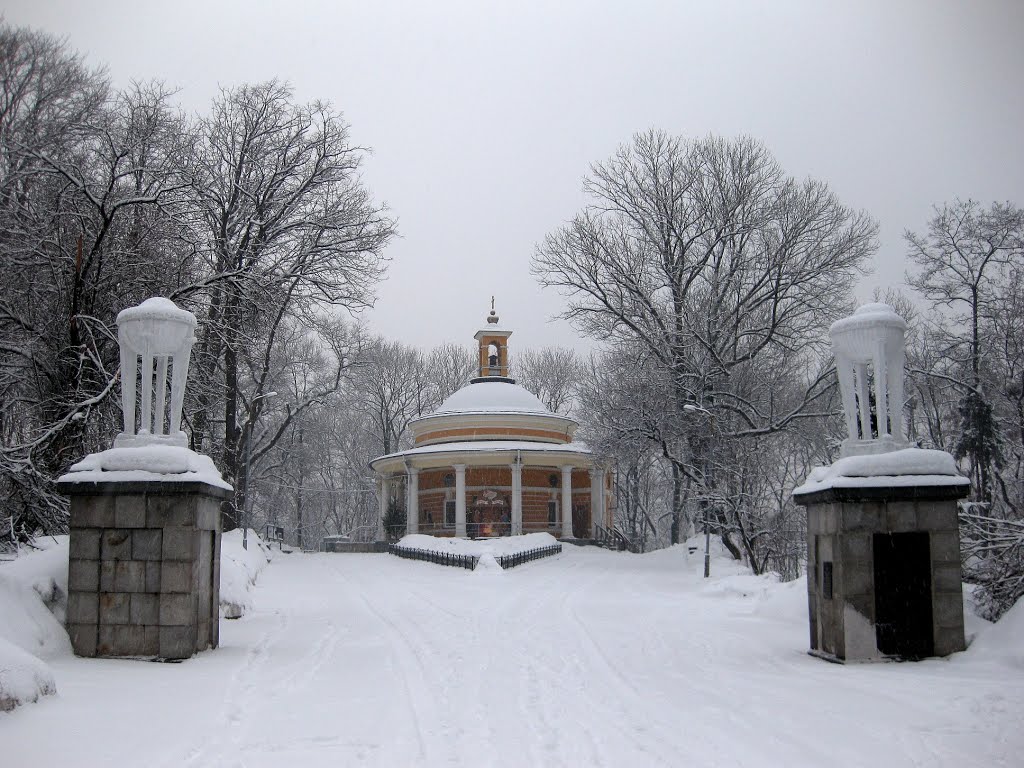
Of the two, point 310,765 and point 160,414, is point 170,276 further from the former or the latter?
point 310,765

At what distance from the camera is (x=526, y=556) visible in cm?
3253

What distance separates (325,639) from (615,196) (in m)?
24.8

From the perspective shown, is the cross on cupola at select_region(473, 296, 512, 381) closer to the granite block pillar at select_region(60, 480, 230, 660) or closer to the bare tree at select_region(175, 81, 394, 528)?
the bare tree at select_region(175, 81, 394, 528)

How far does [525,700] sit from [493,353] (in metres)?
45.6

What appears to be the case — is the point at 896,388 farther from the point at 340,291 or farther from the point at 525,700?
the point at 340,291

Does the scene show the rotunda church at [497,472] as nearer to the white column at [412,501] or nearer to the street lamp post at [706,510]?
the white column at [412,501]

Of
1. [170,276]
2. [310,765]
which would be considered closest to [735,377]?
[170,276]

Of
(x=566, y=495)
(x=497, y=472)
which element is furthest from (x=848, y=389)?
(x=497, y=472)

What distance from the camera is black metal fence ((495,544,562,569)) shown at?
97.7 feet

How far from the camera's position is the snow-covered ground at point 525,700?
6445 millimetres

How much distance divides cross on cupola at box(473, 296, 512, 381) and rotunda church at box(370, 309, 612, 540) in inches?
128

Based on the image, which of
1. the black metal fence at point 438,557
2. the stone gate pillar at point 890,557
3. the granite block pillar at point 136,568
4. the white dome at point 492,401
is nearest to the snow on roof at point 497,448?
the white dome at point 492,401

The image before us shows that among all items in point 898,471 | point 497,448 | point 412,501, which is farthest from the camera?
point 412,501

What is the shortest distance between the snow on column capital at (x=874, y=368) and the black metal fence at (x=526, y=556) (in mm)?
19072
